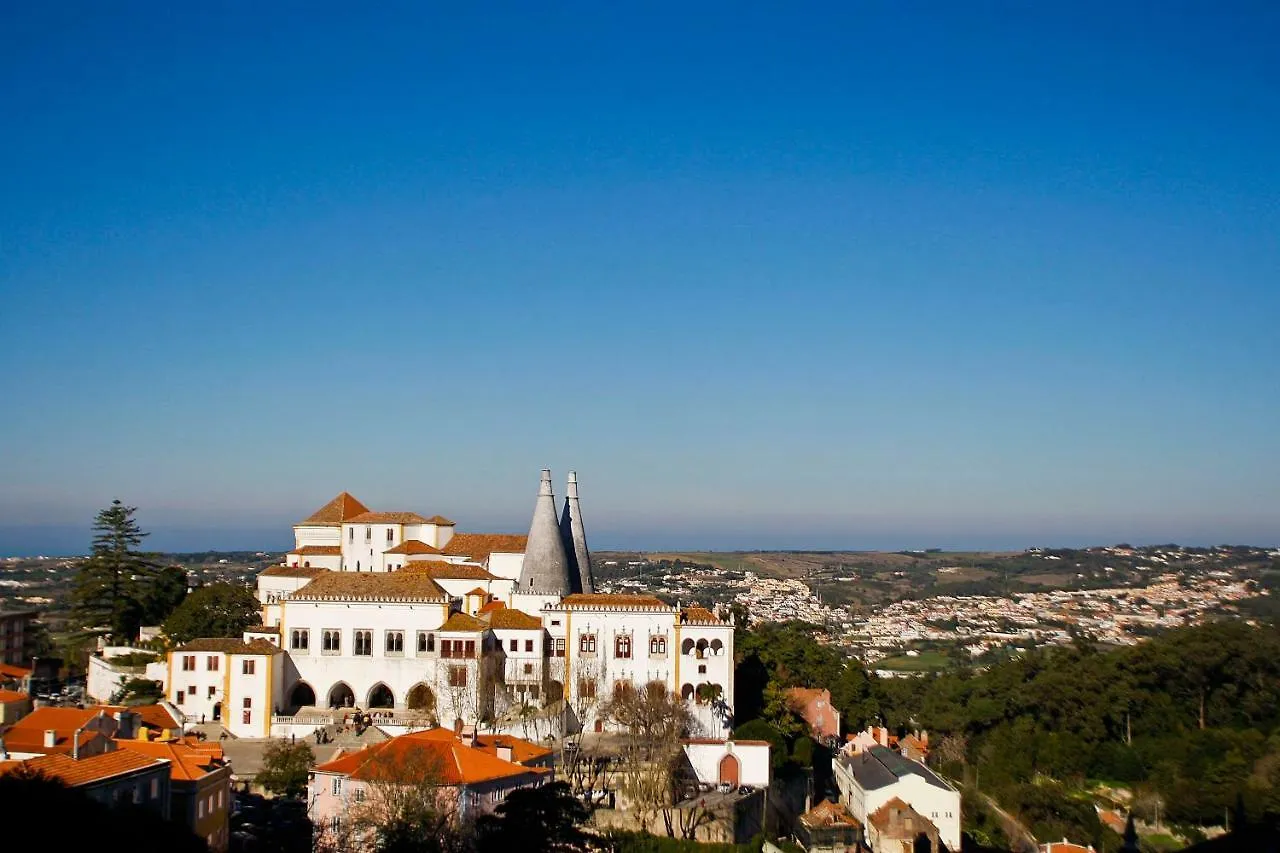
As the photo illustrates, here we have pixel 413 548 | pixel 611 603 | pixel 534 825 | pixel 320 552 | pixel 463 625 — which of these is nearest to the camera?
pixel 534 825

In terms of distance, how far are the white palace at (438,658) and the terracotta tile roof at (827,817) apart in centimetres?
441

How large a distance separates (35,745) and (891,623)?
136175 millimetres

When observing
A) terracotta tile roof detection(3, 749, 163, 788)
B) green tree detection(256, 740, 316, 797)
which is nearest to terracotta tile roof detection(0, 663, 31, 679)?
green tree detection(256, 740, 316, 797)

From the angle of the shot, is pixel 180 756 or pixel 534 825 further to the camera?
pixel 180 756

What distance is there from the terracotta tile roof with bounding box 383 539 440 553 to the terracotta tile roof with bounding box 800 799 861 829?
1972cm

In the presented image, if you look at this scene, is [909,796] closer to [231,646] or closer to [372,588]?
[372,588]

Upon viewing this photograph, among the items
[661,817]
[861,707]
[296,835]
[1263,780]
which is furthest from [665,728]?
[1263,780]

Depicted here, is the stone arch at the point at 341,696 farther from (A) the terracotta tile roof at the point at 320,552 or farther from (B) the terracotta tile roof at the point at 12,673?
(B) the terracotta tile roof at the point at 12,673

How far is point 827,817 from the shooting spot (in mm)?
42594

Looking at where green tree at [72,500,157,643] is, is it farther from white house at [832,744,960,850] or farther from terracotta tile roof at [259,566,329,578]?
white house at [832,744,960,850]

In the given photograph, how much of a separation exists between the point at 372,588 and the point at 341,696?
4182 millimetres

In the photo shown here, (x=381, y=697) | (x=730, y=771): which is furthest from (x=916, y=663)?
(x=381, y=697)

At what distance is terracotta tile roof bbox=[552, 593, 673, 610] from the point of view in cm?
4600

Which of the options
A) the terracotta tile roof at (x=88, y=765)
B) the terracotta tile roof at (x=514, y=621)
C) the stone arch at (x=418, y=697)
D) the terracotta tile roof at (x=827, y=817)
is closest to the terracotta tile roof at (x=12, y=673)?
the stone arch at (x=418, y=697)
